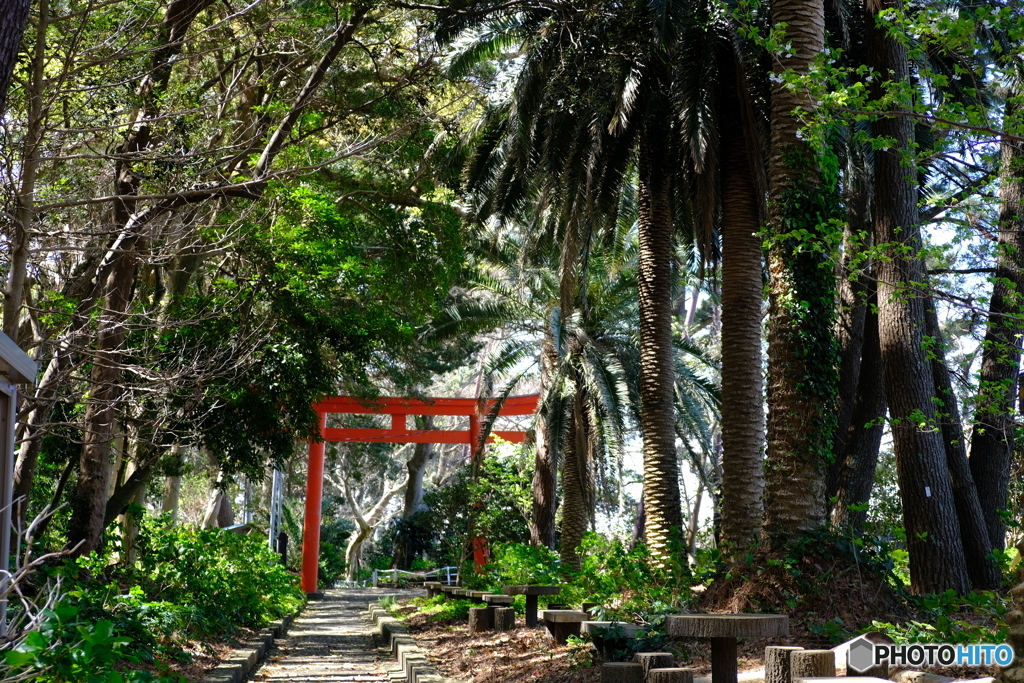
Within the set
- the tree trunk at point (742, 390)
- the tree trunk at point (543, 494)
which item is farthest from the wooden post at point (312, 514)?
the tree trunk at point (742, 390)

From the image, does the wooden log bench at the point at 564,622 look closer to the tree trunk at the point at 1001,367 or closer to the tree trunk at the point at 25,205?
the tree trunk at the point at 1001,367

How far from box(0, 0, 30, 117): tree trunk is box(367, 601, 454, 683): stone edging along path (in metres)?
5.86

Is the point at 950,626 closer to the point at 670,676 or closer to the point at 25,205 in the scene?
the point at 670,676

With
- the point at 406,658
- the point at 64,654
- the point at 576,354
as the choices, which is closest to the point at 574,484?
the point at 576,354

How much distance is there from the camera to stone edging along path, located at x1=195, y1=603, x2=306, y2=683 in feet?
27.5

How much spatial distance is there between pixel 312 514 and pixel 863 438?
1769 cm

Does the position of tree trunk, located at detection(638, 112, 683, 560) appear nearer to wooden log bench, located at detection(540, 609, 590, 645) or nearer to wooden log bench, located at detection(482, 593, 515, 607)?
wooden log bench, located at detection(482, 593, 515, 607)

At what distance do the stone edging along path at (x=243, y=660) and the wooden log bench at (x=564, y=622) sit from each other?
306cm

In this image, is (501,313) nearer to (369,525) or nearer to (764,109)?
(764,109)

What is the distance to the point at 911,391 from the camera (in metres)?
11.1

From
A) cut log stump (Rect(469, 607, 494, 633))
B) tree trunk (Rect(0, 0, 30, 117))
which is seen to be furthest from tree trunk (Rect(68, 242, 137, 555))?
tree trunk (Rect(0, 0, 30, 117))

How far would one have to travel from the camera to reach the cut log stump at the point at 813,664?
525 cm

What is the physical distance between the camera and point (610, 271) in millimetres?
22203

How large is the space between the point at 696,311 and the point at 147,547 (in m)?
36.9
